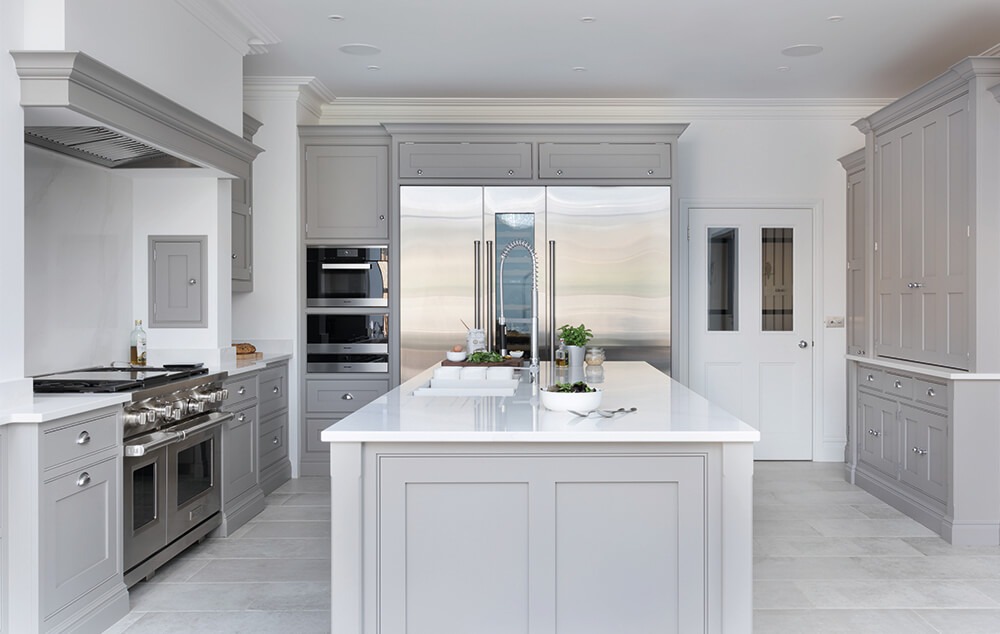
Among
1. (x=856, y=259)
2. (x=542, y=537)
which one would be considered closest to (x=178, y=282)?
(x=542, y=537)

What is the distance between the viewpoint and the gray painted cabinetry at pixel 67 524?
2527 millimetres

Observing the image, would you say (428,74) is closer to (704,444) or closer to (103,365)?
(103,365)

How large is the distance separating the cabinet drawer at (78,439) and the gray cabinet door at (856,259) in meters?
4.71

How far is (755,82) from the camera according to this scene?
564cm

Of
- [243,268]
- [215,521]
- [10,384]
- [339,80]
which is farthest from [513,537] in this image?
[339,80]

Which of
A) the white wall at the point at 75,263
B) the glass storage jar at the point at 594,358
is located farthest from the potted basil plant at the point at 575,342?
the white wall at the point at 75,263

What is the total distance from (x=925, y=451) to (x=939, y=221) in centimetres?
129

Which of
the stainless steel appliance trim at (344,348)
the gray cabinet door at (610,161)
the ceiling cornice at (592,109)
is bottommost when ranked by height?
the stainless steel appliance trim at (344,348)

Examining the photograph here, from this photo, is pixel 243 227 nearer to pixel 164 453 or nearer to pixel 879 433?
pixel 164 453

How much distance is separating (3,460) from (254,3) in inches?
109

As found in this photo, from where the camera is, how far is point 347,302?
5.69 metres

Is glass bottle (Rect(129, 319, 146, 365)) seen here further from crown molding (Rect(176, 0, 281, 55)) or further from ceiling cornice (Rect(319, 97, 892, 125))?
ceiling cornice (Rect(319, 97, 892, 125))

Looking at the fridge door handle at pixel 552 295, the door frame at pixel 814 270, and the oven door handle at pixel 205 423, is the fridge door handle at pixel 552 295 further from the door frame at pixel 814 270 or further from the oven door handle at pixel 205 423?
the oven door handle at pixel 205 423

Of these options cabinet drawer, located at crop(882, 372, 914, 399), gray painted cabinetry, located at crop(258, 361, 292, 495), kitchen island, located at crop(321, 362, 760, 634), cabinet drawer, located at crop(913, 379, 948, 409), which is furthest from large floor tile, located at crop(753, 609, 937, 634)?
gray painted cabinetry, located at crop(258, 361, 292, 495)
